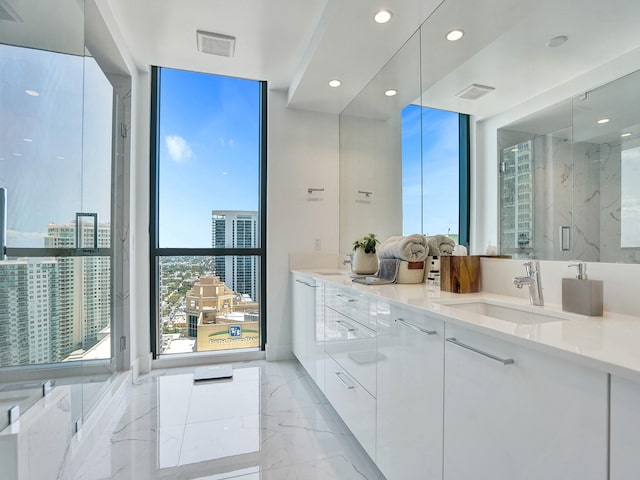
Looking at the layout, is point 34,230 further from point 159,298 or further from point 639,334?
point 639,334

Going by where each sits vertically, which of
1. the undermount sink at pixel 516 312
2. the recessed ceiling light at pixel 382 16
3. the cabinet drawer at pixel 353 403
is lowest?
the cabinet drawer at pixel 353 403

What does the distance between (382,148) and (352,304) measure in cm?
146

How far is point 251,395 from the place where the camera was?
2402mm

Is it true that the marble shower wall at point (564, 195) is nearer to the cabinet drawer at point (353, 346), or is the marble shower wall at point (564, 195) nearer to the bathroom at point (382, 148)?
the bathroom at point (382, 148)

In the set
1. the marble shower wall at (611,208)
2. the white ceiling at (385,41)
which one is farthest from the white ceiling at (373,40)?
the marble shower wall at (611,208)

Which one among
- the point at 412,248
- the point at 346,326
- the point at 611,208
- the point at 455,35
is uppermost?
the point at 455,35

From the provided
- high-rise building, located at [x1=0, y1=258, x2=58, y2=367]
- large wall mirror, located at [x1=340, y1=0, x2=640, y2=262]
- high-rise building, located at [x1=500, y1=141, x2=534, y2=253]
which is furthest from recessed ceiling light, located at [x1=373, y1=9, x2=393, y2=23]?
high-rise building, located at [x1=0, y1=258, x2=58, y2=367]

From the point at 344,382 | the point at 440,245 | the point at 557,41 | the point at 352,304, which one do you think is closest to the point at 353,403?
the point at 344,382

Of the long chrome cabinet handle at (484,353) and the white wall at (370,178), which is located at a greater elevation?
the white wall at (370,178)

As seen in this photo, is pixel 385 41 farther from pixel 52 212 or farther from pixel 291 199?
pixel 52 212

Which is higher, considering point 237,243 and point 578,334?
point 237,243

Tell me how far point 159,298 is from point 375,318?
7.42 feet

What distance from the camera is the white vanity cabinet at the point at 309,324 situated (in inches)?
90.3

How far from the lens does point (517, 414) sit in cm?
80
